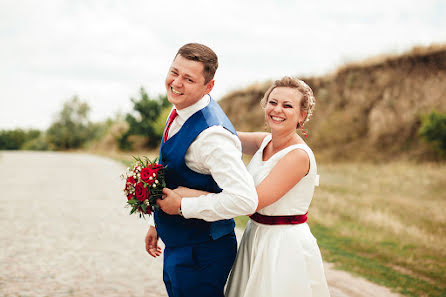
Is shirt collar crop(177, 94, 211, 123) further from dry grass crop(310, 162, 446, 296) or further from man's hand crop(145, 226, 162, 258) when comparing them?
dry grass crop(310, 162, 446, 296)

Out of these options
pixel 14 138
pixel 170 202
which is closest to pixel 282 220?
pixel 170 202

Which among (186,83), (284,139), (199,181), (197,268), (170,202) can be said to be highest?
(186,83)

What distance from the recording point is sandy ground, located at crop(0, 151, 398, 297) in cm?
498

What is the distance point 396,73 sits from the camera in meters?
20.1

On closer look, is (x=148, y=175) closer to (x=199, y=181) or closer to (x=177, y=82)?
(x=199, y=181)

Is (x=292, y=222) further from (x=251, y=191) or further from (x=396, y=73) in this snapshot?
(x=396, y=73)

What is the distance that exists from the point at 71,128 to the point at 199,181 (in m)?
63.9

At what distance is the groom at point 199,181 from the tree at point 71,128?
61.8m

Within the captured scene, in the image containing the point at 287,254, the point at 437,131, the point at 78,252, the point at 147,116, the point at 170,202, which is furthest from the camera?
the point at 147,116

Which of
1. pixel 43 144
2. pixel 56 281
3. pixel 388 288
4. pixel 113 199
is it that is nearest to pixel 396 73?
pixel 113 199

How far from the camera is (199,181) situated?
7.94ft

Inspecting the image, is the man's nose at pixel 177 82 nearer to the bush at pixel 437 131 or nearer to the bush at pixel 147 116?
the bush at pixel 437 131

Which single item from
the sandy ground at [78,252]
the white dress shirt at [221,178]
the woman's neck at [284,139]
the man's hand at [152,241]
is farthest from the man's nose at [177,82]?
the sandy ground at [78,252]

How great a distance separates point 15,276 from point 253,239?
155 inches
